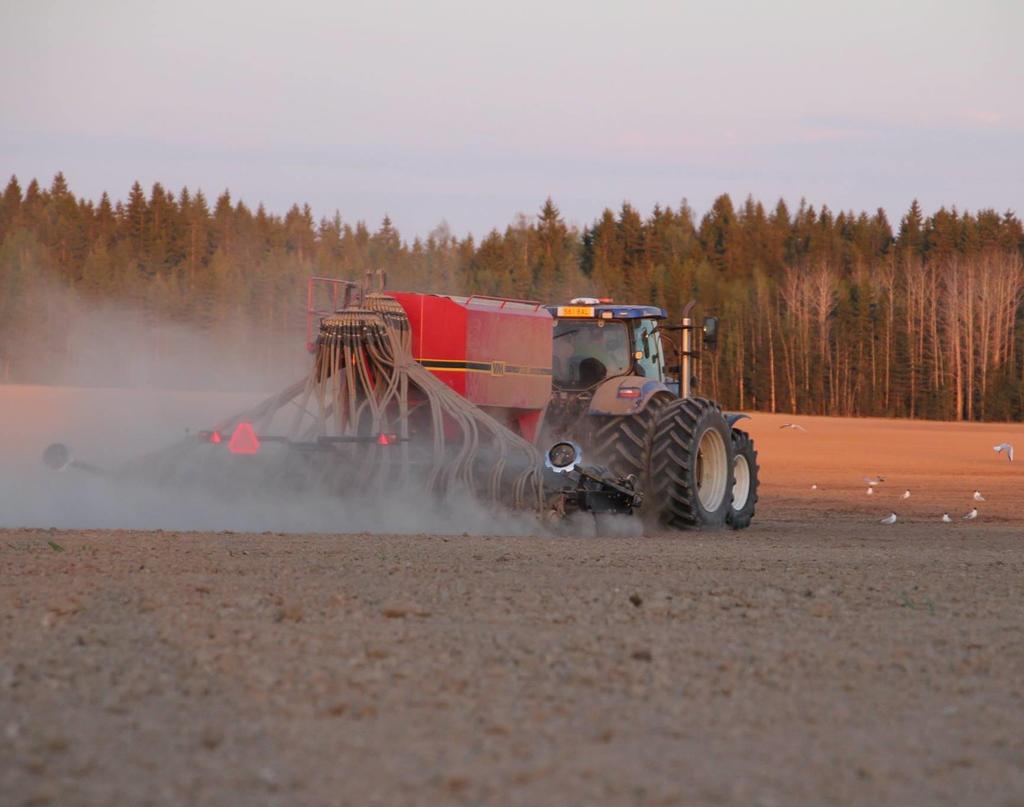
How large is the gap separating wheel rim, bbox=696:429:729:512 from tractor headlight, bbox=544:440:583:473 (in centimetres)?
234

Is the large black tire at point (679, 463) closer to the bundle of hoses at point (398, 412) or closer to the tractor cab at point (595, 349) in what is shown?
the tractor cab at point (595, 349)

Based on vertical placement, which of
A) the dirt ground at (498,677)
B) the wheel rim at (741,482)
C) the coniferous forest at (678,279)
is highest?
the coniferous forest at (678,279)

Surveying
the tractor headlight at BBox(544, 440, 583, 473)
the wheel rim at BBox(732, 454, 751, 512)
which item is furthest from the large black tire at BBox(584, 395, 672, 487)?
the wheel rim at BBox(732, 454, 751, 512)

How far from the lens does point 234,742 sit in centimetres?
436

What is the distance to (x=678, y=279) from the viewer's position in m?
102

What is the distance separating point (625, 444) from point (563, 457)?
36.8 inches

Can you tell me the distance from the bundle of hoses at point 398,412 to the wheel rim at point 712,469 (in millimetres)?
2618

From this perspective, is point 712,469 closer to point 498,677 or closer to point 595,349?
point 595,349

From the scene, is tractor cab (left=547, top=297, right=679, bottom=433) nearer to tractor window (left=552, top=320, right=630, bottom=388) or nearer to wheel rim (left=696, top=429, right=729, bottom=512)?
tractor window (left=552, top=320, right=630, bottom=388)

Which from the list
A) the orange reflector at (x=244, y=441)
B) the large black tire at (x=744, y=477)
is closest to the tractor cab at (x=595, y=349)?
the large black tire at (x=744, y=477)

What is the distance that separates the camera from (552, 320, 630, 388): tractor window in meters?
14.7

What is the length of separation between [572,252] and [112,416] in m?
104

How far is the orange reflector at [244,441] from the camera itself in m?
12.9

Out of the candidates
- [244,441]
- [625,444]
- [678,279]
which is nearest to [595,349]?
[625,444]
